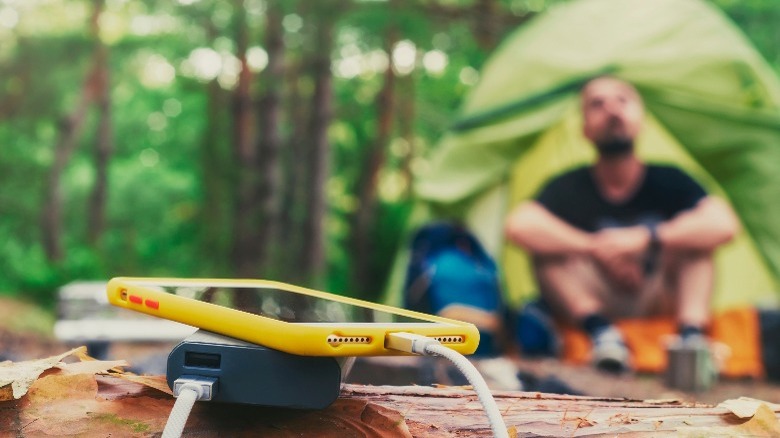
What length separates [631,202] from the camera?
16.1ft

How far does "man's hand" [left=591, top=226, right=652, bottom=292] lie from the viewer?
4750mm

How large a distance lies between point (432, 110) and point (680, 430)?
11619 millimetres

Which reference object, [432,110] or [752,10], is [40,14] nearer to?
[432,110]

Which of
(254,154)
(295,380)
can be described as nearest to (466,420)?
(295,380)

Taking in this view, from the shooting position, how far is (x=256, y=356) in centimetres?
84

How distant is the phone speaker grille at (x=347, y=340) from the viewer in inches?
32.1

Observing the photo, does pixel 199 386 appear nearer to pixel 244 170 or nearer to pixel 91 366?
pixel 91 366

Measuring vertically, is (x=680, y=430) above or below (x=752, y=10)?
below

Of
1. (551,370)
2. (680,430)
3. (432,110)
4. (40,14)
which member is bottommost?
(551,370)

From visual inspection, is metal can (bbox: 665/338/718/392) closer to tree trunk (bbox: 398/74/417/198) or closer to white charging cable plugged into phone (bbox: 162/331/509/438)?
white charging cable plugged into phone (bbox: 162/331/509/438)

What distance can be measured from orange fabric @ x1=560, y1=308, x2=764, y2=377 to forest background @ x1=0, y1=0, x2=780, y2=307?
391 cm

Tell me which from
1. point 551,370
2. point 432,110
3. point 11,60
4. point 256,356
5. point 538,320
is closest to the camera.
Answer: point 256,356

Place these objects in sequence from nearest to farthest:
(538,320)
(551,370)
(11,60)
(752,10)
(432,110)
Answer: (551,370) < (538,320) < (752,10) < (11,60) < (432,110)

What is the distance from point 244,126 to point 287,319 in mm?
10095
